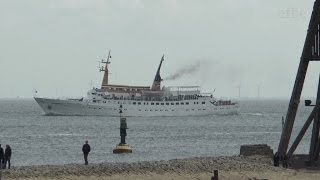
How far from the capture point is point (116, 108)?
147 metres

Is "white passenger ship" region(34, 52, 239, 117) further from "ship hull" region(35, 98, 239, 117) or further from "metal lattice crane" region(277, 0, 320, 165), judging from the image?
"metal lattice crane" region(277, 0, 320, 165)

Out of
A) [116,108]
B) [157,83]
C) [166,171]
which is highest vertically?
[157,83]

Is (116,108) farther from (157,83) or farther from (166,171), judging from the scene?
(166,171)

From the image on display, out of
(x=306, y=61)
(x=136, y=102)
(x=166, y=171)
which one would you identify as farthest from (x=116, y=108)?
(x=166, y=171)

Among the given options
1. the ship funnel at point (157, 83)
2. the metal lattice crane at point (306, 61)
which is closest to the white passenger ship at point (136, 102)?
the ship funnel at point (157, 83)

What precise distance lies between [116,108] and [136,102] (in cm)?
391

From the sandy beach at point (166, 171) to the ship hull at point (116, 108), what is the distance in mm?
118115

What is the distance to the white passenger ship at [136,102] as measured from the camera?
14700 centimetres

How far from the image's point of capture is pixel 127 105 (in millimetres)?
147250

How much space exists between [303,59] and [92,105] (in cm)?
12003

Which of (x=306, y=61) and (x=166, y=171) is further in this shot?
(x=306, y=61)

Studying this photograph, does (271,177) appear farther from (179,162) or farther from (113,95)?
(113,95)

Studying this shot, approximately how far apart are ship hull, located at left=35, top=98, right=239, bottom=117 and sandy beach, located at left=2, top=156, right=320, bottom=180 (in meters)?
118

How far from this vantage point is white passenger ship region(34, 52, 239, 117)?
5787 inches
